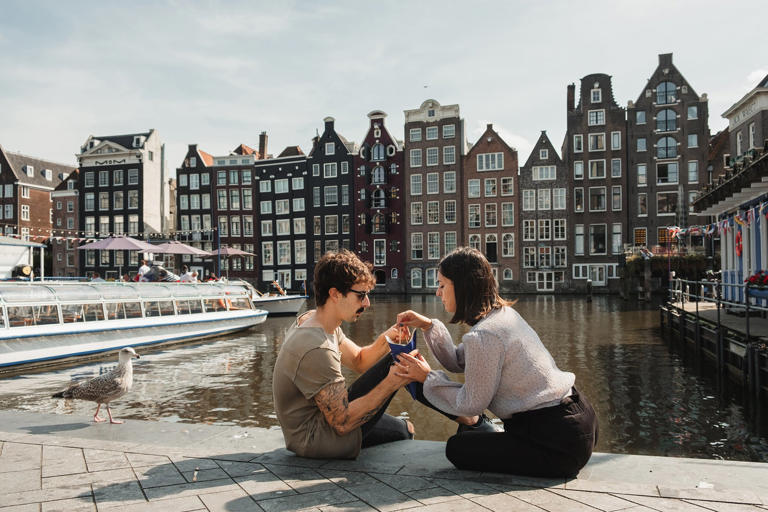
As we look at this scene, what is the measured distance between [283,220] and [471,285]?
5704cm

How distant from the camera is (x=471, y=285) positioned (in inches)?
152

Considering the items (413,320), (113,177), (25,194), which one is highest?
(113,177)

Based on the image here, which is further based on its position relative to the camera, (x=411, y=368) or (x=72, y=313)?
(x=72, y=313)

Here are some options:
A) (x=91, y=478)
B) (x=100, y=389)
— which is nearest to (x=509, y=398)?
(x=91, y=478)

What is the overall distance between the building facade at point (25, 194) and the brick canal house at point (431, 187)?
40907 millimetres

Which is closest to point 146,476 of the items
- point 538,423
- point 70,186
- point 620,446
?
point 538,423

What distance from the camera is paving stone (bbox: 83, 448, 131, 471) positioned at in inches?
161

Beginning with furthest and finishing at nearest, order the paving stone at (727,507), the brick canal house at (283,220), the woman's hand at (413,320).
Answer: the brick canal house at (283,220) < the woman's hand at (413,320) < the paving stone at (727,507)

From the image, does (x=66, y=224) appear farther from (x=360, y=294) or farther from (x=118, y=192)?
(x=360, y=294)

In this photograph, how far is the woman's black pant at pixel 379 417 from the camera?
389cm

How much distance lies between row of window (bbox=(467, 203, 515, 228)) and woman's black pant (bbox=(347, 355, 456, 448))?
49323 mm

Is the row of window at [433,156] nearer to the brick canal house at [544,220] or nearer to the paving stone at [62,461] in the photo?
the brick canal house at [544,220]

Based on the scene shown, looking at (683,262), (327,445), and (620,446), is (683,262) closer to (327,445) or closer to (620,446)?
(620,446)

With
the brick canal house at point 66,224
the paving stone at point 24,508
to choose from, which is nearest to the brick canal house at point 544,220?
the brick canal house at point 66,224
